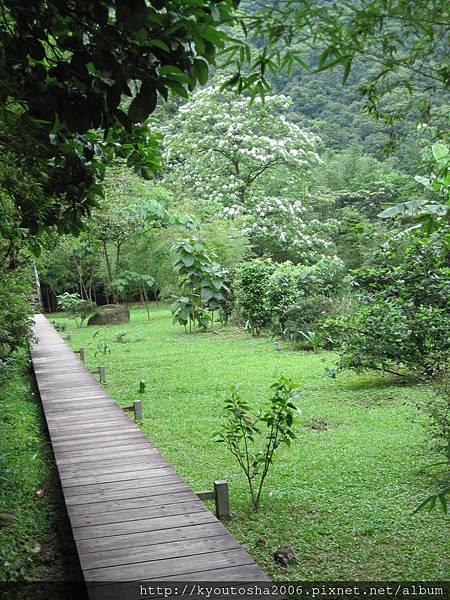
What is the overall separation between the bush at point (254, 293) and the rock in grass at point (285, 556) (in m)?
10.6

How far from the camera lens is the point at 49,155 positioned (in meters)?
2.98

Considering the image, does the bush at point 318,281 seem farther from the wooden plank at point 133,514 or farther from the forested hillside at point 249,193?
the wooden plank at point 133,514

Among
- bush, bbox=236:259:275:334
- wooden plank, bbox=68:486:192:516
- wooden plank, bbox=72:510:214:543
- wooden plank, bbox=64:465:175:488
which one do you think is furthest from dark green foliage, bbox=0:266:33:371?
bush, bbox=236:259:275:334

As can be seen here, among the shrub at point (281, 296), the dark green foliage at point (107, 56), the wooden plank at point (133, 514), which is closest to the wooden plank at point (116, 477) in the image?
the wooden plank at point (133, 514)

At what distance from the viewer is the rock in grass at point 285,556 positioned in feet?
12.4

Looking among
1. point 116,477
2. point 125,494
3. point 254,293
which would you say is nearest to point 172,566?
point 125,494

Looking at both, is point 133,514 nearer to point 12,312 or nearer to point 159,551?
point 159,551

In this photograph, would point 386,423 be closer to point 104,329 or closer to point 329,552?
point 329,552

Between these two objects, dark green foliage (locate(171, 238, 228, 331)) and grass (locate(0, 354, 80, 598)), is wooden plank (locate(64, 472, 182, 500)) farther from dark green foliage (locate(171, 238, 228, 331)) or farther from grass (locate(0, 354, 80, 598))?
dark green foliage (locate(171, 238, 228, 331))

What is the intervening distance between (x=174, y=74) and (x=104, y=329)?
18.0 meters

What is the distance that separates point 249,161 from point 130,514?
20.2m

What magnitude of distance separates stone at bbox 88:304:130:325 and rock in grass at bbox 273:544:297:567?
17.8 m

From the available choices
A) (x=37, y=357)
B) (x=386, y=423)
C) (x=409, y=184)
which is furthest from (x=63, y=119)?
(x=409, y=184)

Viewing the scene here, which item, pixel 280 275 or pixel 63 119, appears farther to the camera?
pixel 280 275
